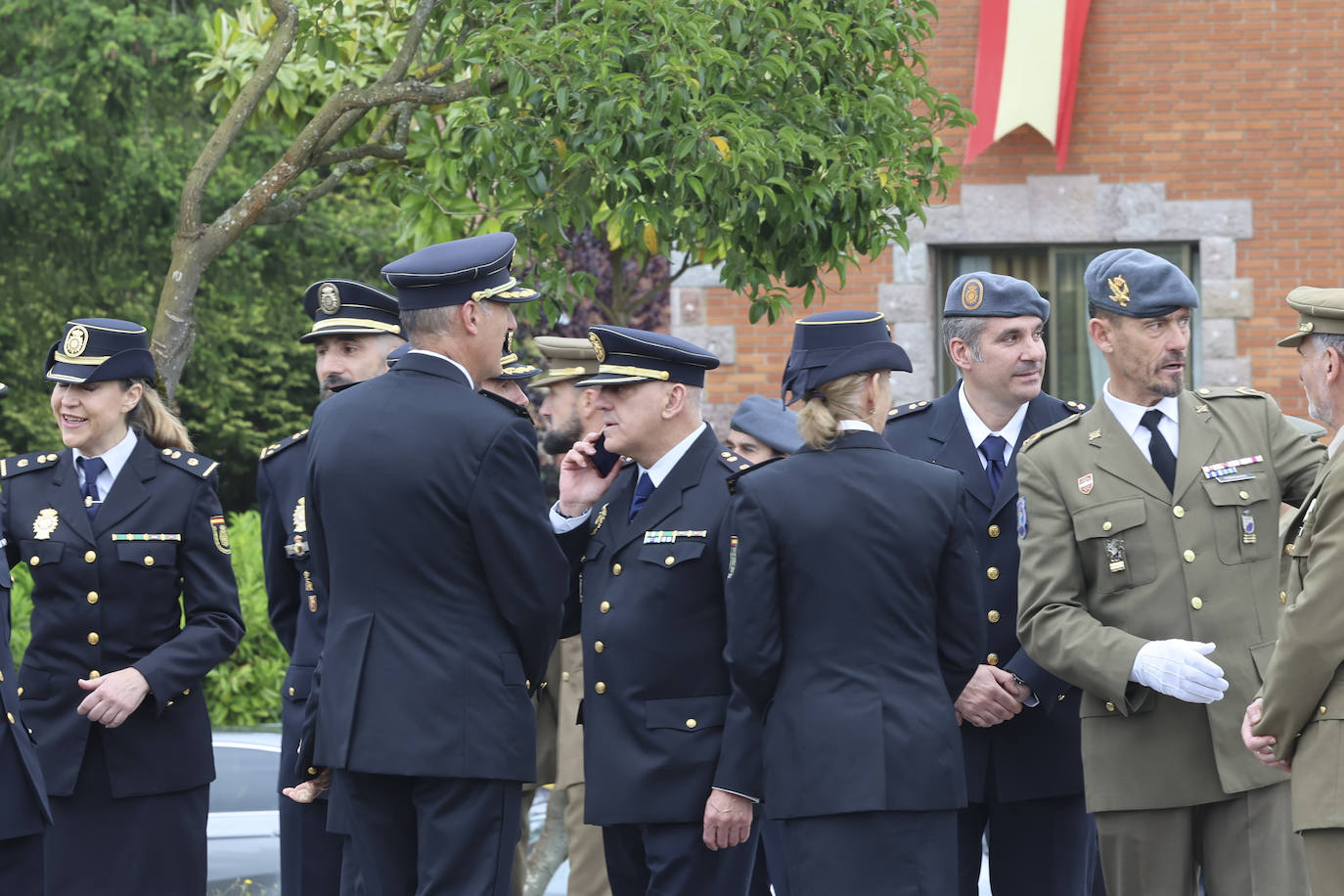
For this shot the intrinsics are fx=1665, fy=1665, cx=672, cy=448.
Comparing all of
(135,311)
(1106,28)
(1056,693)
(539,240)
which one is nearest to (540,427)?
(135,311)

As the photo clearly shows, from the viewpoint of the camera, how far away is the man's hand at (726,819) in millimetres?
4418

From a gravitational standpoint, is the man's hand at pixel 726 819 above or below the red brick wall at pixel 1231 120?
below

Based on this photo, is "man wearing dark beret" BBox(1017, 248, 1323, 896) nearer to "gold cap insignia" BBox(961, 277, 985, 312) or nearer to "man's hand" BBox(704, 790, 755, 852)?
"gold cap insignia" BBox(961, 277, 985, 312)

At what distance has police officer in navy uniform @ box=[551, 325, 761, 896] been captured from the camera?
4.54 metres

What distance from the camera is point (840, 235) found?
7473mm

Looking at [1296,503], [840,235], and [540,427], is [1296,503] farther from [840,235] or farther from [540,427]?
[540,427]

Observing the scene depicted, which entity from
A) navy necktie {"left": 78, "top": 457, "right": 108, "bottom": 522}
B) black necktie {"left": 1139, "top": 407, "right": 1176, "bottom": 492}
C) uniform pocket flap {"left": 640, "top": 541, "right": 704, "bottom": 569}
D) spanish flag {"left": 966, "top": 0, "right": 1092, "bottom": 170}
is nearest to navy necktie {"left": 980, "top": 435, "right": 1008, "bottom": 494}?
black necktie {"left": 1139, "top": 407, "right": 1176, "bottom": 492}

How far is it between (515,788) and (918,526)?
1.22 meters

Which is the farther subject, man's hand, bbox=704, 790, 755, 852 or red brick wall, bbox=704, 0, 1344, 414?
red brick wall, bbox=704, 0, 1344, 414

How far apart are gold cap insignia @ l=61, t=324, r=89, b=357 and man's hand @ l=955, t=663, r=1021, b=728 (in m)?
2.95

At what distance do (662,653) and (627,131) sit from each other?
9.10ft

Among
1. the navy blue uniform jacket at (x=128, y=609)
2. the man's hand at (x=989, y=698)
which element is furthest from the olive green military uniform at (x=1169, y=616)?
the navy blue uniform jacket at (x=128, y=609)

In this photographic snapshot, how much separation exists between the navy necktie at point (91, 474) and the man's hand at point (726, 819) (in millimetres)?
2315

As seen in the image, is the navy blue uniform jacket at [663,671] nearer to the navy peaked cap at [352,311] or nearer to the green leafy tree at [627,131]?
the navy peaked cap at [352,311]
